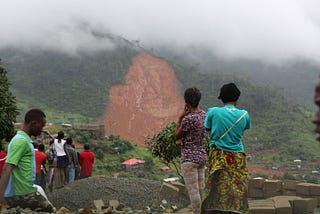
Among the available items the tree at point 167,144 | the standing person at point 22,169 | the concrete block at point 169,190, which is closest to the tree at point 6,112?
the tree at point 167,144

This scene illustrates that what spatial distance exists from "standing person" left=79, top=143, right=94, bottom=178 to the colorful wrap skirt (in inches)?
260

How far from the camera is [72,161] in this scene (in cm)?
1043

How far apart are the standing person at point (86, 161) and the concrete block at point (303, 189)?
469 centimetres

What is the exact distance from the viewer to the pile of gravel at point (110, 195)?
9.34 m

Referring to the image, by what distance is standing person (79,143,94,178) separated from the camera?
34.6 ft

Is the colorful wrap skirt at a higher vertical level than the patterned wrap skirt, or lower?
higher

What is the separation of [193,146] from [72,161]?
5.84m

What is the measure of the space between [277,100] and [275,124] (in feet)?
20.7

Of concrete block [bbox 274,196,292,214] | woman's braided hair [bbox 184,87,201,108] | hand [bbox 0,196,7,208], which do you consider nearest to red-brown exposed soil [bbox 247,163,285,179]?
concrete block [bbox 274,196,292,214]

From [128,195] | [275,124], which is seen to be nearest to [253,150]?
[275,124]

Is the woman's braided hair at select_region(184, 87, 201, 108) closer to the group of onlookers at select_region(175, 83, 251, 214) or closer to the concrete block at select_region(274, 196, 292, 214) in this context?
the group of onlookers at select_region(175, 83, 251, 214)

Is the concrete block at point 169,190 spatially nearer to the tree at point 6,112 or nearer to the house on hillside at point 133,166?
the tree at point 6,112

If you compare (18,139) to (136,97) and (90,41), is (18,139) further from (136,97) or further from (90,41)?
(90,41)

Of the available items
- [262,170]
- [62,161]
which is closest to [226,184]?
[62,161]
